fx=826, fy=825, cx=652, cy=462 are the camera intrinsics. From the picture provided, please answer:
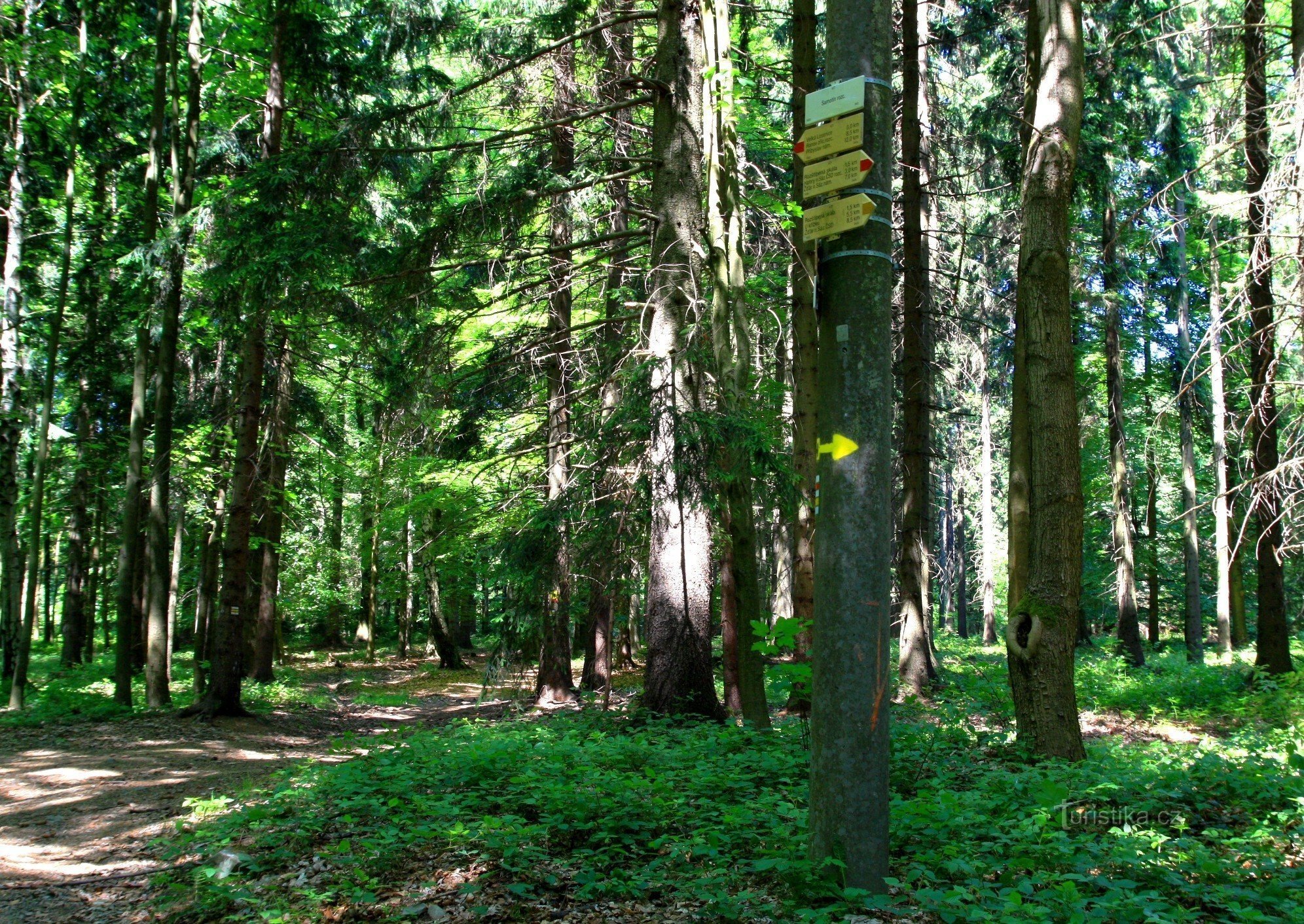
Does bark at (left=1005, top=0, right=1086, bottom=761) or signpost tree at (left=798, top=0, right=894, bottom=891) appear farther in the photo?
bark at (left=1005, top=0, right=1086, bottom=761)

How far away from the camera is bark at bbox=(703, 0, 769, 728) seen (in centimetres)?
725

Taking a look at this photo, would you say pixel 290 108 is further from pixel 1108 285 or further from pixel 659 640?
pixel 1108 285

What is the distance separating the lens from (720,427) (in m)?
6.95

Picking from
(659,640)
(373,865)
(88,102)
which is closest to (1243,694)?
(659,640)

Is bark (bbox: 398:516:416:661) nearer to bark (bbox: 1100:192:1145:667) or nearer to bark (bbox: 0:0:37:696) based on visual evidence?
bark (bbox: 0:0:37:696)

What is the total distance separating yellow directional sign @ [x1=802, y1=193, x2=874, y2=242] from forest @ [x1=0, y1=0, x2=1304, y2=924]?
0.05 feet

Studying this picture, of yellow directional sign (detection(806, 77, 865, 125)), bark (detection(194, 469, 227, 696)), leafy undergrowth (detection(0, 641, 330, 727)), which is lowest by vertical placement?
leafy undergrowth (detection(0, 641, 330, 727))

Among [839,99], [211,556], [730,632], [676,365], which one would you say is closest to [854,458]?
[839,99]

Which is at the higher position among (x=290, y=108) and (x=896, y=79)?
(x=896, y=79)

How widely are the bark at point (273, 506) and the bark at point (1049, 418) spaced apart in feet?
39.9

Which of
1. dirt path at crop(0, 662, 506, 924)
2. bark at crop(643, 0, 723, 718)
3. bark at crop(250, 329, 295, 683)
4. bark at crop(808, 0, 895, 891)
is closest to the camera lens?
bark at crop(808, 0, 895, 891)

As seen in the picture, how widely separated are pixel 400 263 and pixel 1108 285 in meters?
16.0

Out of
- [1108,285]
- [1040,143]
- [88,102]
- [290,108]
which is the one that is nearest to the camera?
[1040,143]

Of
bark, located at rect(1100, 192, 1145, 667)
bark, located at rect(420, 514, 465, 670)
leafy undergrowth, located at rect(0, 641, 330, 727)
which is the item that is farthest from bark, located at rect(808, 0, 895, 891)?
bark, located at rect(420, 514, 465, 670)
